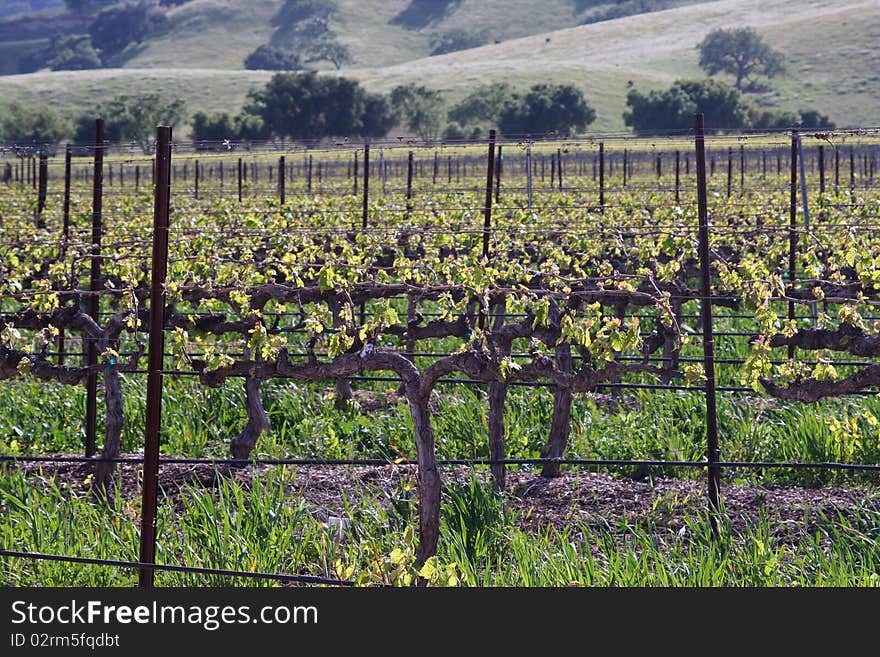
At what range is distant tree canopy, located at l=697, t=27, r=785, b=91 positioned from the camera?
103 m

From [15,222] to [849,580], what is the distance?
16.4 m

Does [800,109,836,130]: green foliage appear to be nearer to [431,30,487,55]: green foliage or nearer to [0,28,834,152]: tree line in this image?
[0,28,834,152]: tree line

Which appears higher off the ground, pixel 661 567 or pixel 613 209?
pixel 613 209

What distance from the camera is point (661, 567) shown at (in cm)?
488

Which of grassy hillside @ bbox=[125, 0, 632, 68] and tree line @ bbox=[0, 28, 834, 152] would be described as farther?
grassy hillside @ bbox=[125, 0, 632, 68]

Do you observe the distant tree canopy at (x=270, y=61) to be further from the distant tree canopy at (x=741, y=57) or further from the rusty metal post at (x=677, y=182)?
the rusty metal post at (x=677, y=182)

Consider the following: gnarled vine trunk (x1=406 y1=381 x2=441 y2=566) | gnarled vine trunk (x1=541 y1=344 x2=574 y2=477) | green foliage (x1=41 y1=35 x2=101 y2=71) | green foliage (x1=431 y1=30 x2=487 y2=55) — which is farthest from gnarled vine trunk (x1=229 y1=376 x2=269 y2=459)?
green foliage (x1=41 y1=35 x2=101 y2=71)

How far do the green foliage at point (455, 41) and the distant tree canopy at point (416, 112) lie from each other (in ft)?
216

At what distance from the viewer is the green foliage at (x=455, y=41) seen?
151 metres

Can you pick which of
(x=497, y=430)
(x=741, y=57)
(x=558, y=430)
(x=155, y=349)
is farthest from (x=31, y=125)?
(x=155, y=349)

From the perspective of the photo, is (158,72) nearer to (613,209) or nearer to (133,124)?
(133,124)

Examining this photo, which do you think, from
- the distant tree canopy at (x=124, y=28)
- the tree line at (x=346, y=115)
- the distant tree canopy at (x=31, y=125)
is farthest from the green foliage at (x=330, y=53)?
the distant tree canopy at (x=31, y=125)

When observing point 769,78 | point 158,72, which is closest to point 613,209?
point 769,78

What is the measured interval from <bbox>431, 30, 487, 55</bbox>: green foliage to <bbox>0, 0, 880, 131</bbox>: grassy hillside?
18.9 meters
